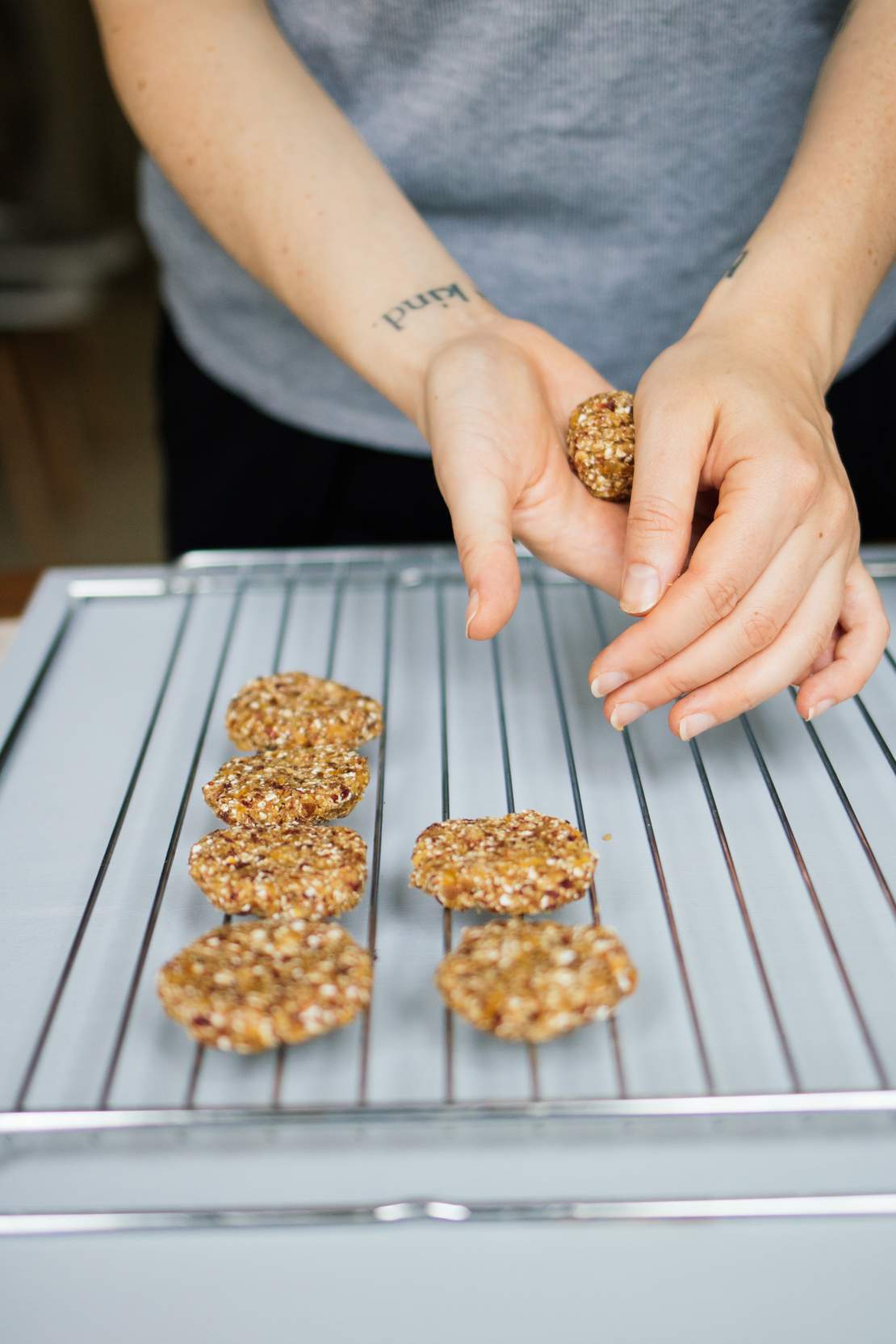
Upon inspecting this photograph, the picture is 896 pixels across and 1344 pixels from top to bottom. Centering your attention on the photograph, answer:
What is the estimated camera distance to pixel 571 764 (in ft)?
3.59

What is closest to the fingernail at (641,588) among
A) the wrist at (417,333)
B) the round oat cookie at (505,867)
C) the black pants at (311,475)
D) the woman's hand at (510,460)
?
the woman's hand at (510,460)

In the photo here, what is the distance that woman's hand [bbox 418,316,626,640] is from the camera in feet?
3.29

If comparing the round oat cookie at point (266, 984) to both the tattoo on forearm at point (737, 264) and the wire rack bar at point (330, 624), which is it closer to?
the wire rack bar at point (330, 624)

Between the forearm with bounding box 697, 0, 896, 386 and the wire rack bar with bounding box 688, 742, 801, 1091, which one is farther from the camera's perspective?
the forearm with bounding box 697, 0, 896, 386

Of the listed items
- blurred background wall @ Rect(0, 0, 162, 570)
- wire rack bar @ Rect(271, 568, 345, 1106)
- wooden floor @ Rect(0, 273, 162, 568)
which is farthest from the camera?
blurred background wall @ Rect(0, 0, 162, 570)

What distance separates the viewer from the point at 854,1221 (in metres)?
0.73

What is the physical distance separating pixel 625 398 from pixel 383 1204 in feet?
2.52

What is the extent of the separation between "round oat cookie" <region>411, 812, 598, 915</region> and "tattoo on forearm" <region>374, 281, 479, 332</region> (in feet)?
1.84

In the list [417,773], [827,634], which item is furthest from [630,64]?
[417,773]

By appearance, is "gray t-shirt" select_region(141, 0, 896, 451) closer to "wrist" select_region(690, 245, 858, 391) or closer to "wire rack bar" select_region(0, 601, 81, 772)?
"wrist" select_region(690, 245, 858, 391)

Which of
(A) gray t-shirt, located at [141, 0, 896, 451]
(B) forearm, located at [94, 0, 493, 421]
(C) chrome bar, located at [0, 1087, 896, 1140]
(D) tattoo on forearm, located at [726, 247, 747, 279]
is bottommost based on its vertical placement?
Result: (C) chrome bar, located at [0, 1087, 896, 1140]

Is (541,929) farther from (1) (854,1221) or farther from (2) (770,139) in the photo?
(2) (770,139)

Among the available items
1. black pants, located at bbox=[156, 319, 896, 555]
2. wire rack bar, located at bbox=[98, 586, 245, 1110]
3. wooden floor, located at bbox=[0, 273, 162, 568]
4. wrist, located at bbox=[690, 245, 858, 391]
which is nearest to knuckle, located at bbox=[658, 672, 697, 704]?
wrist, located at bbox=[690, 245, 858, 391]

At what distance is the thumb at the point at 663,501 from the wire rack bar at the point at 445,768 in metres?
0.24
